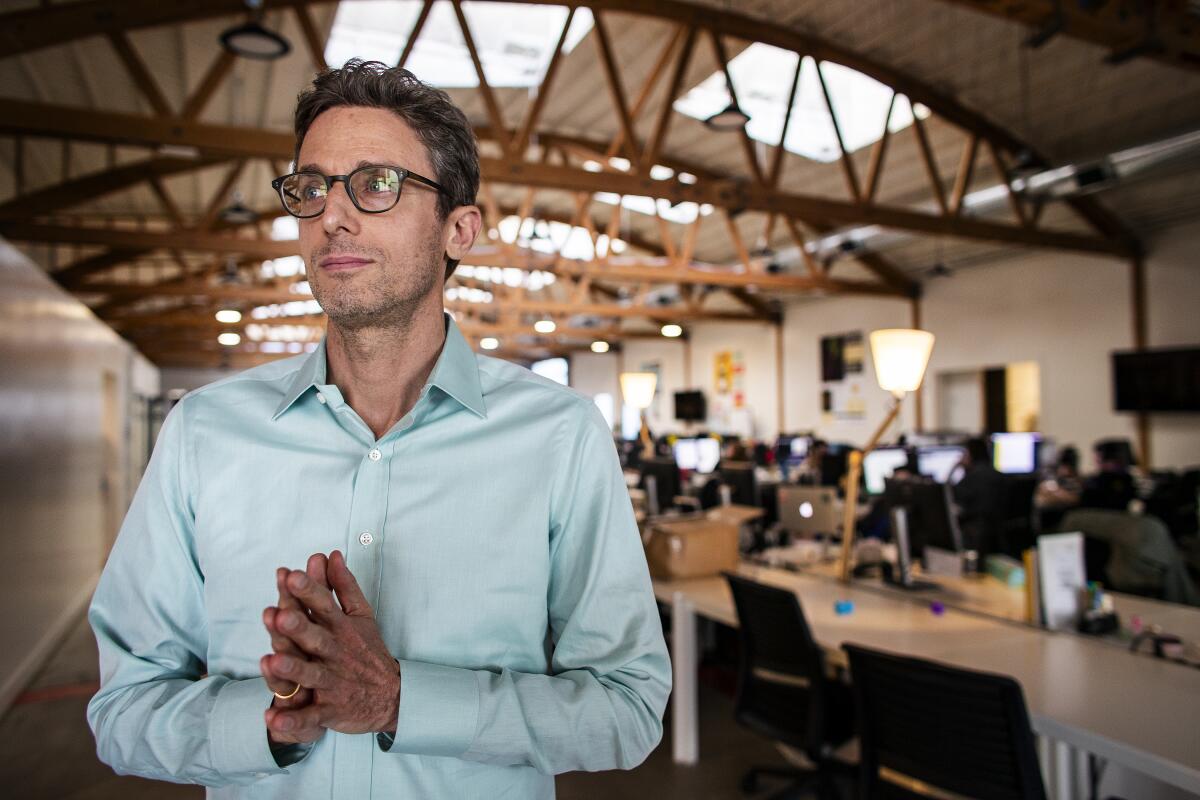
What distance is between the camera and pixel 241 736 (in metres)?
0.85

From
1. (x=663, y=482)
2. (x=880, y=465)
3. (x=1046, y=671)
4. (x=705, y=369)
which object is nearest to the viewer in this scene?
(x=1046, y=671)

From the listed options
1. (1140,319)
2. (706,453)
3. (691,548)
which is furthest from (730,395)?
(691,548)

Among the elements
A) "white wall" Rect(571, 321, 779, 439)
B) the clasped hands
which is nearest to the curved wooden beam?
the clasped hands

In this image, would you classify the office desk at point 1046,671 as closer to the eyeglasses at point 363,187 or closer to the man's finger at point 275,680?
the man's finger at point 275,680

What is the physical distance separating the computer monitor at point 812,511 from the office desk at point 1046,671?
0.63m

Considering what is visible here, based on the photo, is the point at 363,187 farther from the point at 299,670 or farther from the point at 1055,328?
the point at 1055,328

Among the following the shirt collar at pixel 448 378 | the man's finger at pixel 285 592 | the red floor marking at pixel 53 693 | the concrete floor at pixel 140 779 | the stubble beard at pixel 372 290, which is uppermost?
the stubble beard at pixel 372 290

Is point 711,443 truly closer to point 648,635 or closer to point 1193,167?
point 1193,167

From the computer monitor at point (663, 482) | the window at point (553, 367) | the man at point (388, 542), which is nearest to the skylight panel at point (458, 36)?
the computer monitor at point (663, 482)

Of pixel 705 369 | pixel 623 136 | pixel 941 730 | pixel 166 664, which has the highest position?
pixel 623 136

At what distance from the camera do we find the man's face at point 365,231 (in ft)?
3.22

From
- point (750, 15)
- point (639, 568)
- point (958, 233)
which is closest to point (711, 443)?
point (958, 233)

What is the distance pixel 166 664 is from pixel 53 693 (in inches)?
195

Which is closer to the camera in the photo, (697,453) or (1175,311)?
(1175,311)
